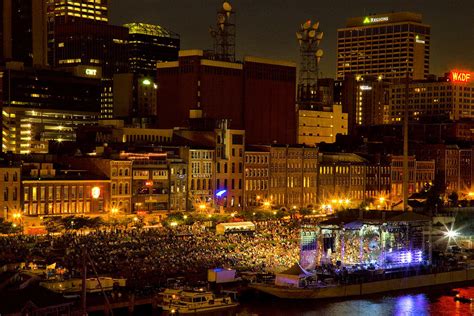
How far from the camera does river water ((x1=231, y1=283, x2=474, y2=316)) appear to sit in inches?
3429

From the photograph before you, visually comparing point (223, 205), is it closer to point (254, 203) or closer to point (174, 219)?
point (254, 203)

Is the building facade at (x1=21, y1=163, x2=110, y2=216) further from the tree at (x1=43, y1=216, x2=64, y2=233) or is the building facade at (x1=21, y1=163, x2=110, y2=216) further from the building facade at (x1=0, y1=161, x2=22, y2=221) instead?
the tree at (x1=43, y1=216, x2=64, y2=233)

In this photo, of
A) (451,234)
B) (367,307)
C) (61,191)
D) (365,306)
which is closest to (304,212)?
(451,234)

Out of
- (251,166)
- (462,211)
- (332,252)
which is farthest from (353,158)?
(332,252)

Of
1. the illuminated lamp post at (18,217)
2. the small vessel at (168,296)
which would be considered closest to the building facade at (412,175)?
the illuminated lamp post at (18,217)

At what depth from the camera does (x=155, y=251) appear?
102 m

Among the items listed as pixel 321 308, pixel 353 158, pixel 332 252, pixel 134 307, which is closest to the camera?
pixel 134 307

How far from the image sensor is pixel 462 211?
139125mm

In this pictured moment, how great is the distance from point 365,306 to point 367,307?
397mm

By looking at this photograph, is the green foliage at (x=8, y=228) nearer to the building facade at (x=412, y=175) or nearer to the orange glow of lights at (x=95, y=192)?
the orange glow of lights at (x=95, y=192)

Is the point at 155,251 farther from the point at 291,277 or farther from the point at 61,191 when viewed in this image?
the point at 61,191

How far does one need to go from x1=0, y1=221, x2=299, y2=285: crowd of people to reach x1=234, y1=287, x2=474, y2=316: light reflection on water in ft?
28.0

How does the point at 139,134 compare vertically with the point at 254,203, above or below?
above

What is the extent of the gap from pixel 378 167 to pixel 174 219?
214 ft
